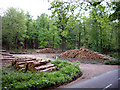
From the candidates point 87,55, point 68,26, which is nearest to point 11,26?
point 87,55

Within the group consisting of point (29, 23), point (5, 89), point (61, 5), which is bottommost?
point (5, 89)

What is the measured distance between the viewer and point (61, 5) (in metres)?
4.64

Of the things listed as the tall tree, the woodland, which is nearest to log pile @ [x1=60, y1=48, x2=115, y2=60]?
the woodland

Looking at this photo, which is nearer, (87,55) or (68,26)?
(68,26)

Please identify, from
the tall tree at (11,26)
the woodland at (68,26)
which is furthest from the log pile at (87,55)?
the tall tree at (11,26)

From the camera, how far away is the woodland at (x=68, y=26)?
4645 mm

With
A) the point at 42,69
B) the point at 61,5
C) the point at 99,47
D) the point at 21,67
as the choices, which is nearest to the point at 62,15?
the point at 61,5

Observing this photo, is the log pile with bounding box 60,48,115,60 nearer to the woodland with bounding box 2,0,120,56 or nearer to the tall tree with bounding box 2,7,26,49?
the woodland with bounding box 2,0,120,56

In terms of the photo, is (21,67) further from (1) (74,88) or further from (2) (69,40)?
(2) (69,40)

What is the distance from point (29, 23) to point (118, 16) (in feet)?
101

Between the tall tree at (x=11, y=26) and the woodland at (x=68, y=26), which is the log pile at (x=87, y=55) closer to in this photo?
the woodland at (x=68, y=26)

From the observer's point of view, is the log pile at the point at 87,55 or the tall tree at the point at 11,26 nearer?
the tall tree at the point at 11,26

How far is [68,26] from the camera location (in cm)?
513

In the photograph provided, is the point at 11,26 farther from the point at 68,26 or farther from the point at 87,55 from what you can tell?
the point at 68,26
